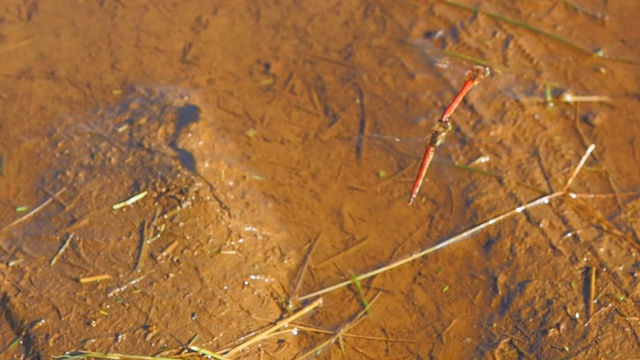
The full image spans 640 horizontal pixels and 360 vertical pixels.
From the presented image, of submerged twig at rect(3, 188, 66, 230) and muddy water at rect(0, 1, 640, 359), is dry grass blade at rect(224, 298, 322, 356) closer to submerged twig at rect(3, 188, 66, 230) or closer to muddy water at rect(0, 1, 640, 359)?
muddy water at rect(0, 1, 640, 359)

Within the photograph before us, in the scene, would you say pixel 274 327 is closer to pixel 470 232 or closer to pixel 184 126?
pixel 470 232

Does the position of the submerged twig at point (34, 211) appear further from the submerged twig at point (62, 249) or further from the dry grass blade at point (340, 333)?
the dry grass blade at point (340, 333)

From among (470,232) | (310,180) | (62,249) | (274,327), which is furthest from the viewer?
(310,180)

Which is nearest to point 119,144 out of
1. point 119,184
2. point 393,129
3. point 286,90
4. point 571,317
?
point 119,184

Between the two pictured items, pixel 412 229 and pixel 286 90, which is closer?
pixel 412 229

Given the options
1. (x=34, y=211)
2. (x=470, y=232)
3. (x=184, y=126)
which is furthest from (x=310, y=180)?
(x=34, y=211)

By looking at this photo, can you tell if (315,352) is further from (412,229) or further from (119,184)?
(119,184)

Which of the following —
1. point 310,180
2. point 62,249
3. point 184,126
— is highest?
point 184,126

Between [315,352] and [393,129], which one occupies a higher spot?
[393,129]
